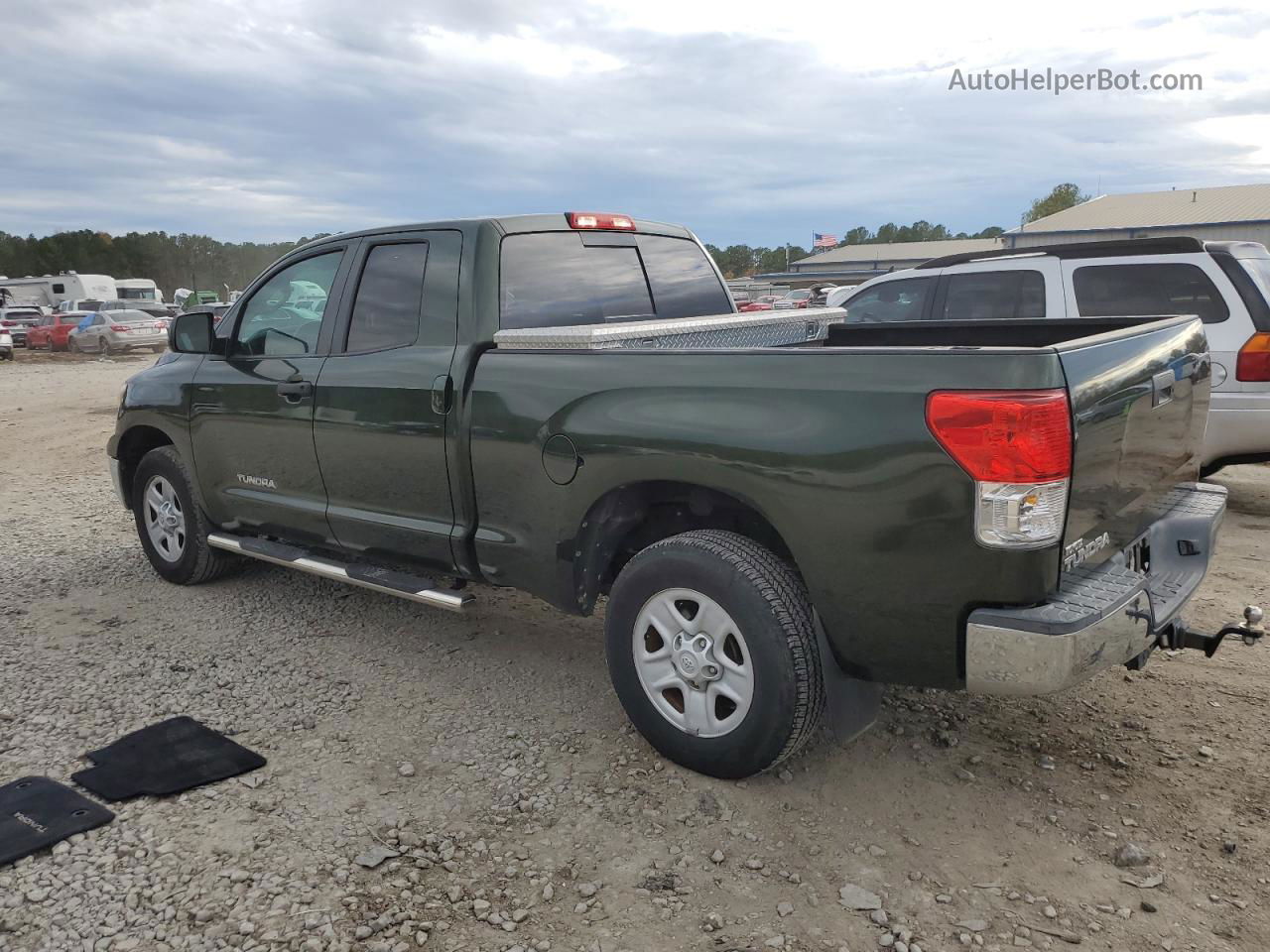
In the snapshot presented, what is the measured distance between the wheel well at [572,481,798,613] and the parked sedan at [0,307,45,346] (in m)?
35.5

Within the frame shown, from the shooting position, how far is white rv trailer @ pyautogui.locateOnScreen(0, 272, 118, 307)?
4891 centimetres

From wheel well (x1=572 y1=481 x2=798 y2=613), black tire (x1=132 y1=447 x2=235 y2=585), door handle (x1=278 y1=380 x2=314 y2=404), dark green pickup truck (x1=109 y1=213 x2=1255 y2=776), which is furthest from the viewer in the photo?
black tire (x1=132 y1=447 x2=235 y2=585)

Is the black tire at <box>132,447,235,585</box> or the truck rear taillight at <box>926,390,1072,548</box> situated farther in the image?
the black tire at <box>132,447,235,585</box>

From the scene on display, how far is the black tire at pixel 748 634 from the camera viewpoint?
303 centimetres

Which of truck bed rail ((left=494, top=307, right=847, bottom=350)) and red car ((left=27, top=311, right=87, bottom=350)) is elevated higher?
truck bed rail ((left=494, top=307, right=847, bottom=350))

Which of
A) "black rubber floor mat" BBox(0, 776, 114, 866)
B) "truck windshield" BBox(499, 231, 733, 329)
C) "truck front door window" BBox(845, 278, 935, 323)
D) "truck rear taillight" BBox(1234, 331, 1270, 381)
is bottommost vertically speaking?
"black rubber floor mat" BBox(0, 776, 114, 866)

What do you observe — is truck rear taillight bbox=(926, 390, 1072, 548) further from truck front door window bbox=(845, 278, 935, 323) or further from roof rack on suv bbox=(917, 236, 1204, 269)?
truck front door window bbox=(845, 278, 935, 323)

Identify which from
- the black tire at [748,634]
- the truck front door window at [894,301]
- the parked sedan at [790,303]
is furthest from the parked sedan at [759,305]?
the black tire at [748,634]

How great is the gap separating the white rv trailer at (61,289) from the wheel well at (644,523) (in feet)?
173

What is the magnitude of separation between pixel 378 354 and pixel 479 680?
149 centimetres

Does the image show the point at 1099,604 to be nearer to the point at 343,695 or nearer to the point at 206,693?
the point at 343,695

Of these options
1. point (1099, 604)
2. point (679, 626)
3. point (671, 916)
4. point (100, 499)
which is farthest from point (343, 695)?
point (100, 499)

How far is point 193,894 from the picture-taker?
2820 millimetres

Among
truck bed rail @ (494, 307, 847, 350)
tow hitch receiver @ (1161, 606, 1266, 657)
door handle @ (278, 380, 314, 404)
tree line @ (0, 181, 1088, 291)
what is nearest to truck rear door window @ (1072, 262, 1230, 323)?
truck bed rail @ (494, 307, 847, 350)
